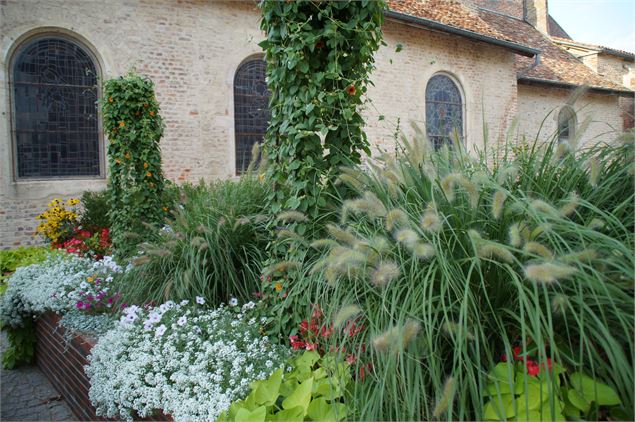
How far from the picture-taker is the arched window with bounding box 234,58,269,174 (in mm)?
11562

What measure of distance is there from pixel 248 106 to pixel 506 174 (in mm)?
10120

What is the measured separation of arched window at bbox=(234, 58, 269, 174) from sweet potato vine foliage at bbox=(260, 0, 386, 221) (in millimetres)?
8526

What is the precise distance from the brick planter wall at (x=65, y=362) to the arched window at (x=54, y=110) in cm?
576

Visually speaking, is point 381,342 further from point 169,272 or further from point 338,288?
point 169,272

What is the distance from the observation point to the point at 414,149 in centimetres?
257

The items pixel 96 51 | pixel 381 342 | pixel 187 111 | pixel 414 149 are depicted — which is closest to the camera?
pixel 381 342

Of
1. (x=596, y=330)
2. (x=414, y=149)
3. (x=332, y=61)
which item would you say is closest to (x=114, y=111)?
(x=332, y=61)

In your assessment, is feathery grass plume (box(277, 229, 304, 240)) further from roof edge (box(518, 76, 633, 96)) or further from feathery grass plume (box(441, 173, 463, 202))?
roof edge (box(518, 76, 633, 96))

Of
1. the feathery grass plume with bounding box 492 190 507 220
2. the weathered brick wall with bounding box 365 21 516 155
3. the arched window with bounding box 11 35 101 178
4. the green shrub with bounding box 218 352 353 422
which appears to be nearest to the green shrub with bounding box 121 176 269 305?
the green shrub with bounding box 218 352 353 422

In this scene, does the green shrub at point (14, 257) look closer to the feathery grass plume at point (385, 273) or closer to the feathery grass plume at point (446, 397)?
the feathery grass plume at point (385, 273)

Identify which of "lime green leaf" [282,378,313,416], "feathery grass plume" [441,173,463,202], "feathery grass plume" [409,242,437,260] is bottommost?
"lime green leaf" [282,378,313,416]

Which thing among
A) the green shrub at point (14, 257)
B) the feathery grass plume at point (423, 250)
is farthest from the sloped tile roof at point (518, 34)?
the feathery grass plume at point (423, 250)

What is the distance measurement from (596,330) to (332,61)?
7.02ft

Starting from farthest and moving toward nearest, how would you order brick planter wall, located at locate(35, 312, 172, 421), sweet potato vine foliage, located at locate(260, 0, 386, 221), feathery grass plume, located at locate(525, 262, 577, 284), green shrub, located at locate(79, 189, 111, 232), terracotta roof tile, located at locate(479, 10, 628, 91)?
1. terracotta roof tile, located at locate(479, 10, 628, 91)
2. green shrub, located at locate(79, 189, 111, 232)
3. brick planter wall, located at locate(35, 312, 172, 421)
4. sweet potato vine foliage, located at locate(260, 0, 386, 221)
5. feathery grass plume, located at locate(525, 262, 577, 284)
